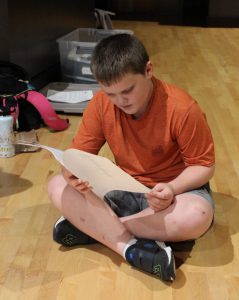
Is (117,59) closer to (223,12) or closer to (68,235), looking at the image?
(68,235)

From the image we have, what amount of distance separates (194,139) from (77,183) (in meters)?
0.27

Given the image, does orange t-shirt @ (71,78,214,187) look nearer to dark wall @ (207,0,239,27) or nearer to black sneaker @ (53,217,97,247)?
black sneaker @ (53,217,97,247)

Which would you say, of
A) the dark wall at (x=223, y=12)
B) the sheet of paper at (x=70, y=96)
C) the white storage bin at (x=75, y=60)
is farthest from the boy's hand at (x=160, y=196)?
the dark wall at (x=223, y=12)

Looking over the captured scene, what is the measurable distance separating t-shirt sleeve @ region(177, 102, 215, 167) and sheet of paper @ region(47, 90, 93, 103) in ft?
4.00

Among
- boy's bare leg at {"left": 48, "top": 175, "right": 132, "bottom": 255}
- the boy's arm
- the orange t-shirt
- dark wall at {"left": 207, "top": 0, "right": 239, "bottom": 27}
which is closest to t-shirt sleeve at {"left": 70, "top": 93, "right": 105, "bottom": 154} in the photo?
the orange t-shirt

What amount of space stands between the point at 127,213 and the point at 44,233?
0.23m

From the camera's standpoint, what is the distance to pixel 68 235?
1236 millimetres

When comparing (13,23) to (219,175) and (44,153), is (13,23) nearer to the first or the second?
(44,153)

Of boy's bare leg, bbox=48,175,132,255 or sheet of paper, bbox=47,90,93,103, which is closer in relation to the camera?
boy's bare leg, bbox=48,175,132,255

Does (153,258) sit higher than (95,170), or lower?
lower

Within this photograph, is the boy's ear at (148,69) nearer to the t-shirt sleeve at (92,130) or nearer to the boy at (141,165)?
the boy at (141,165)

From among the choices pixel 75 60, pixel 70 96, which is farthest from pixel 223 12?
pixel 70 96

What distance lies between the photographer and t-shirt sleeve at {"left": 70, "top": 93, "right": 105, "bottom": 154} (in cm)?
122

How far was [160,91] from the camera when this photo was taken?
1.17m
